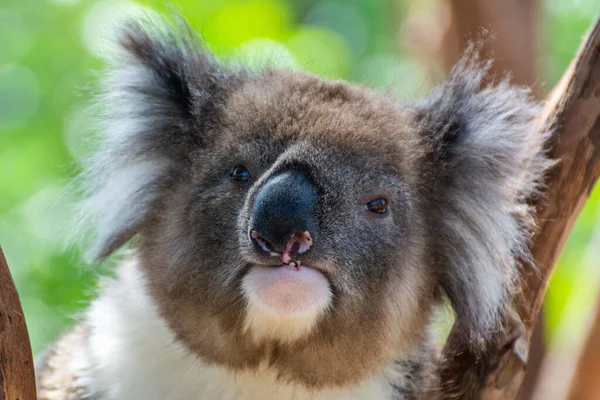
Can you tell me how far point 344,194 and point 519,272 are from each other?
0.83 m

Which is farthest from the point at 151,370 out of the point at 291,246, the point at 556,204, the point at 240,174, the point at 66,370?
the point at 556,204

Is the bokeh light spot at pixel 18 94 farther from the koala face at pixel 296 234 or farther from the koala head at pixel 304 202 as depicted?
the koala face at pixel 296 234

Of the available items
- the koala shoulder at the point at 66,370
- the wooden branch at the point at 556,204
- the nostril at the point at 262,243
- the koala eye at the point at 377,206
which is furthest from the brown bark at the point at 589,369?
the koala shoulder at the point at 66,370

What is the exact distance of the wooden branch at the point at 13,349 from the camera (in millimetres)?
2293

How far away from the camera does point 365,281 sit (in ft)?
8.18

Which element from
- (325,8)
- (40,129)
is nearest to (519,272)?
(40,129)

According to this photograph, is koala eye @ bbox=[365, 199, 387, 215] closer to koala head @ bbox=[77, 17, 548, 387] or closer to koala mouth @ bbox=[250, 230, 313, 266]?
koala head @ bbox=[77, 17, 548, 387]

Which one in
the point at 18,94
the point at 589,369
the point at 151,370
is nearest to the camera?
the point at 151,370

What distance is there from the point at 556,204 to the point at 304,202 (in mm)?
1050

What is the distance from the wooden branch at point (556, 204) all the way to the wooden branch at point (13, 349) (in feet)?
4.83

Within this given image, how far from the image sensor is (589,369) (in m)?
3.52

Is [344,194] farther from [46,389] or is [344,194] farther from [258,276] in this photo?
[46,389]

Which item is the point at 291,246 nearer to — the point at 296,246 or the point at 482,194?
the point at 296,246

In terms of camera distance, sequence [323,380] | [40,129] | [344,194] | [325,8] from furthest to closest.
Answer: [325,8], [40,129], [323,380], [344,194]
